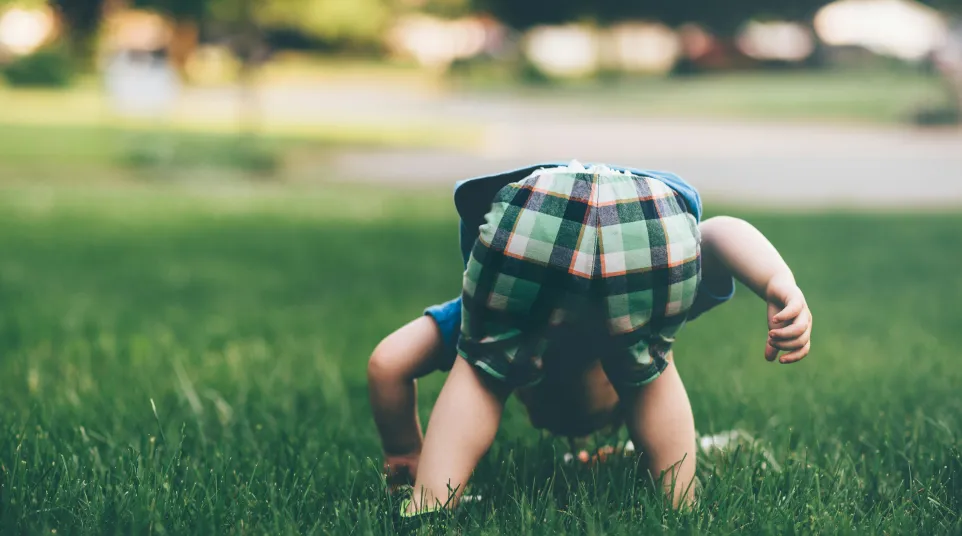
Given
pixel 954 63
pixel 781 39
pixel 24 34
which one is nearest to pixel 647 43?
pixel 781 39

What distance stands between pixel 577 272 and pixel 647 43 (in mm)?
45165

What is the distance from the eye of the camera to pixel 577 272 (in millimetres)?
Result: 2006

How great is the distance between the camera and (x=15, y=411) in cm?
298

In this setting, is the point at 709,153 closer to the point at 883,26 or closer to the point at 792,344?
the point at 792,344

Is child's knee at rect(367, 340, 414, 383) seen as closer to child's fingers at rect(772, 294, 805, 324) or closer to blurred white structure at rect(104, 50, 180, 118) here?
child's fingers at rect(772, 294, 805, 324)

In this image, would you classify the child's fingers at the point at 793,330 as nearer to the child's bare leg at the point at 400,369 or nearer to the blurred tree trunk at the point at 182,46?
the child's bare leg at the point at 400,369

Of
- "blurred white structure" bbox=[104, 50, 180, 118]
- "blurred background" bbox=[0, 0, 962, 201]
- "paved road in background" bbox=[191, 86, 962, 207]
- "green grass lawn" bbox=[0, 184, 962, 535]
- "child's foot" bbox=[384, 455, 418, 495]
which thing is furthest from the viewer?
"blurred white structure" bbox=[104, 50, 180, 118]

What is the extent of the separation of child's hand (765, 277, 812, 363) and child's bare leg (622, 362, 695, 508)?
0.74ft

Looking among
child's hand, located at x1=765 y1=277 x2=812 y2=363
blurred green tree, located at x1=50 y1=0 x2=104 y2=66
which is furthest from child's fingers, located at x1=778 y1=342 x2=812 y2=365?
blurred green tree, located at x1=50 y1=0 x2=104 y2=66

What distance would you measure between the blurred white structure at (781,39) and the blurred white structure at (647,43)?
11.4 feet

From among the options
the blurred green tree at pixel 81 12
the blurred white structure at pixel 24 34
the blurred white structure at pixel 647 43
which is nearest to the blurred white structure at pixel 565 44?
the blurred white structure at pixel 647 43

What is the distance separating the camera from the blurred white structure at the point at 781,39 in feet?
153

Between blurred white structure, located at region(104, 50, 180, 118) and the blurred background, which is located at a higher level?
blurred white structure, located at region(104, 50, 180, 118)

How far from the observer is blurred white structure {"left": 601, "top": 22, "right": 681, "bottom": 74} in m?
44.1
